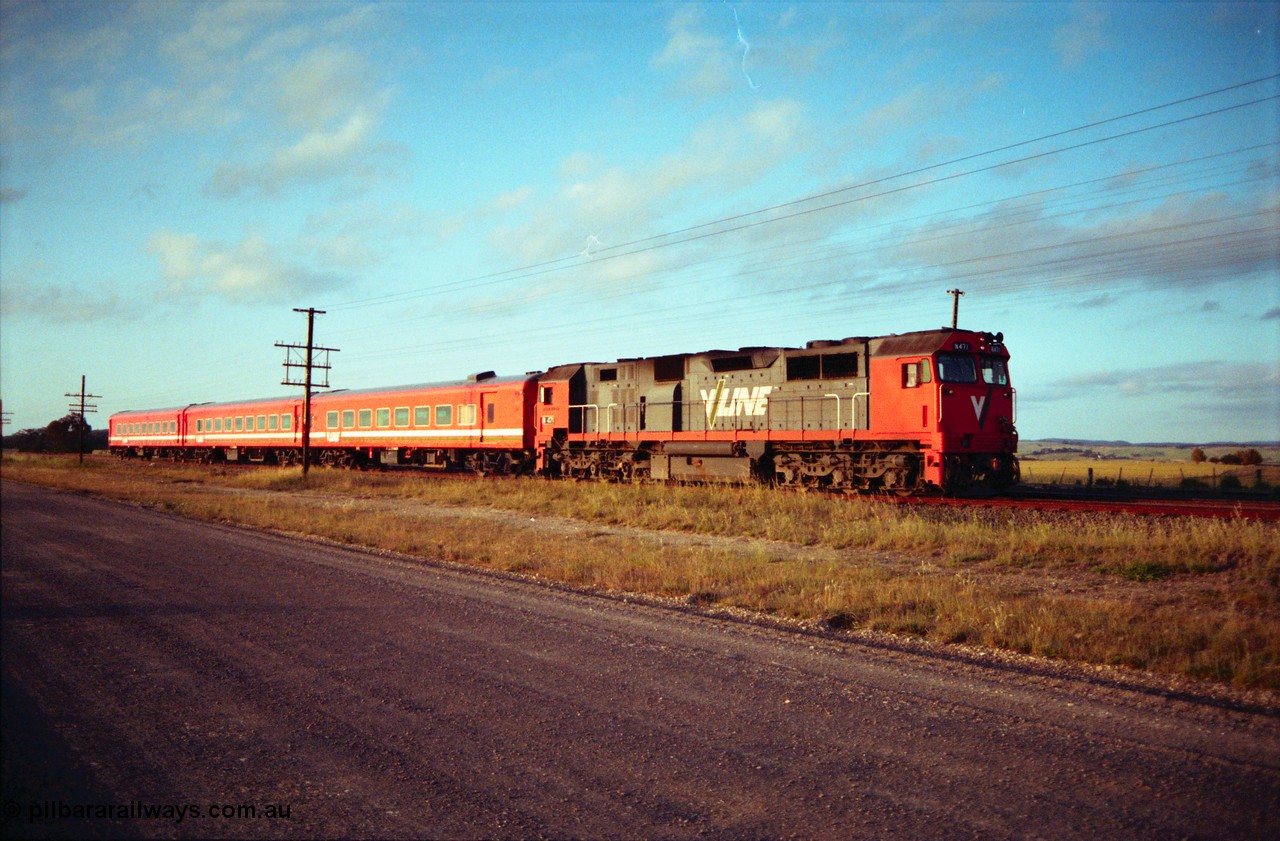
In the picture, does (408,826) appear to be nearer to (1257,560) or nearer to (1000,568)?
(1000,568)

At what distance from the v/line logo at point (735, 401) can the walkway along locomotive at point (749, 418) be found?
0.04 m

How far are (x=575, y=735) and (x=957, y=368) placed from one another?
51.9 ft

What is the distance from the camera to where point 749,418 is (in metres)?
22.1

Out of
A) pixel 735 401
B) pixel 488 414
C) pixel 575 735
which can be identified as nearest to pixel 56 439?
pixel 488 414

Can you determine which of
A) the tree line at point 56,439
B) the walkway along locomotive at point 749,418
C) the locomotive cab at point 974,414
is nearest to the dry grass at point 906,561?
the walkway along locomotive at point 749,418

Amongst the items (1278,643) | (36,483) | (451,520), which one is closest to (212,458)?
(36,483)

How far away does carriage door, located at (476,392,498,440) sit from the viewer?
31.0 m

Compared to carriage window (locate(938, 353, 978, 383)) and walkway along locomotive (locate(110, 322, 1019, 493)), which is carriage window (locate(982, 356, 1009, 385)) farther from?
carriage window (locate(938, 353, 978, 383))

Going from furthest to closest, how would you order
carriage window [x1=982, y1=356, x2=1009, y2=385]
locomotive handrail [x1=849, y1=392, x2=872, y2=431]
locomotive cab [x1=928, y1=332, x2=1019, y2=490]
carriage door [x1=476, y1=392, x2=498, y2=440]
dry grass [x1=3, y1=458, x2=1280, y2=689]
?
1. carriage door [x1=476, y1=392, x2=498, y2=440]
2. locomotive handrail [x1=849, y1=392, x2=872, y2=431]
3. carriage window [x1=982, y1=356, x2=1009, y2=385]
4. locomotive cab [x1=928, y1=332, x2=1019, y2=490]
5. dry grass [x1=3, y1=458, x2=1280, y2=689]

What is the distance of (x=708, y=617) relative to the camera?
8.52m

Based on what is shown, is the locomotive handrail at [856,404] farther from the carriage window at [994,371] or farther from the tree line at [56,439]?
the tree line at [56,439]

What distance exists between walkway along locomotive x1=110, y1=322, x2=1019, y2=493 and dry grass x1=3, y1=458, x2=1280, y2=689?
237cm

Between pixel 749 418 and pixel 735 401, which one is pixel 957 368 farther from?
pixel 735 401

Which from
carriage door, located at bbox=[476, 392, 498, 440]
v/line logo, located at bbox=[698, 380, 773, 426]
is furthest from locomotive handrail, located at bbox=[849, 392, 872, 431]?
carriage door, located at bbox=[476, 392, 498, 440]
